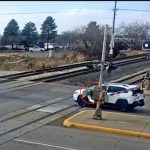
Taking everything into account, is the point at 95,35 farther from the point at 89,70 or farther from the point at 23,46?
the point at 23,46

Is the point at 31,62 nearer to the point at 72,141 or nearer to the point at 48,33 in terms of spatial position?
the point at 72,141

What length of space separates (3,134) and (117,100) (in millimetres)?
8108

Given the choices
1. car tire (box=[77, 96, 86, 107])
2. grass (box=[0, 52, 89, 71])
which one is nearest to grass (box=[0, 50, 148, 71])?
grass (box=[0, 52, 89, 71])

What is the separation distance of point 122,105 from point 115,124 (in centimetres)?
A: 464

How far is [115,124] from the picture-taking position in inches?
632

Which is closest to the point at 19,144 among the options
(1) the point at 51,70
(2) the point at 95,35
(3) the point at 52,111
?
(3) the point at 52,111

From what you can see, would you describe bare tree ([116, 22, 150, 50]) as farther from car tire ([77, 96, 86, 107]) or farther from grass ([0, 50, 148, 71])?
car tire ([77, 96, 86, 107])

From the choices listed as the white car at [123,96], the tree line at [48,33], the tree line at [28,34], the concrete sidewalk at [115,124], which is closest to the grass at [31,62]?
the white car at [123,96]

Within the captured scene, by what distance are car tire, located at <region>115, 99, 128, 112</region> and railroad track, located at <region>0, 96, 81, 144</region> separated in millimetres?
2099

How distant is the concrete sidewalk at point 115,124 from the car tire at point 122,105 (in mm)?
2259

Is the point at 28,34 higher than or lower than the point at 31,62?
higher

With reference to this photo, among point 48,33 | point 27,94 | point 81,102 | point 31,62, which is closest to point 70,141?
point 81,102

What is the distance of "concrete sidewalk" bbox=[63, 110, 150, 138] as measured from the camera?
1496 cm

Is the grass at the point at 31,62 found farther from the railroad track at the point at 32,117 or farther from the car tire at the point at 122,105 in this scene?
the car tire at the point at 122,105
